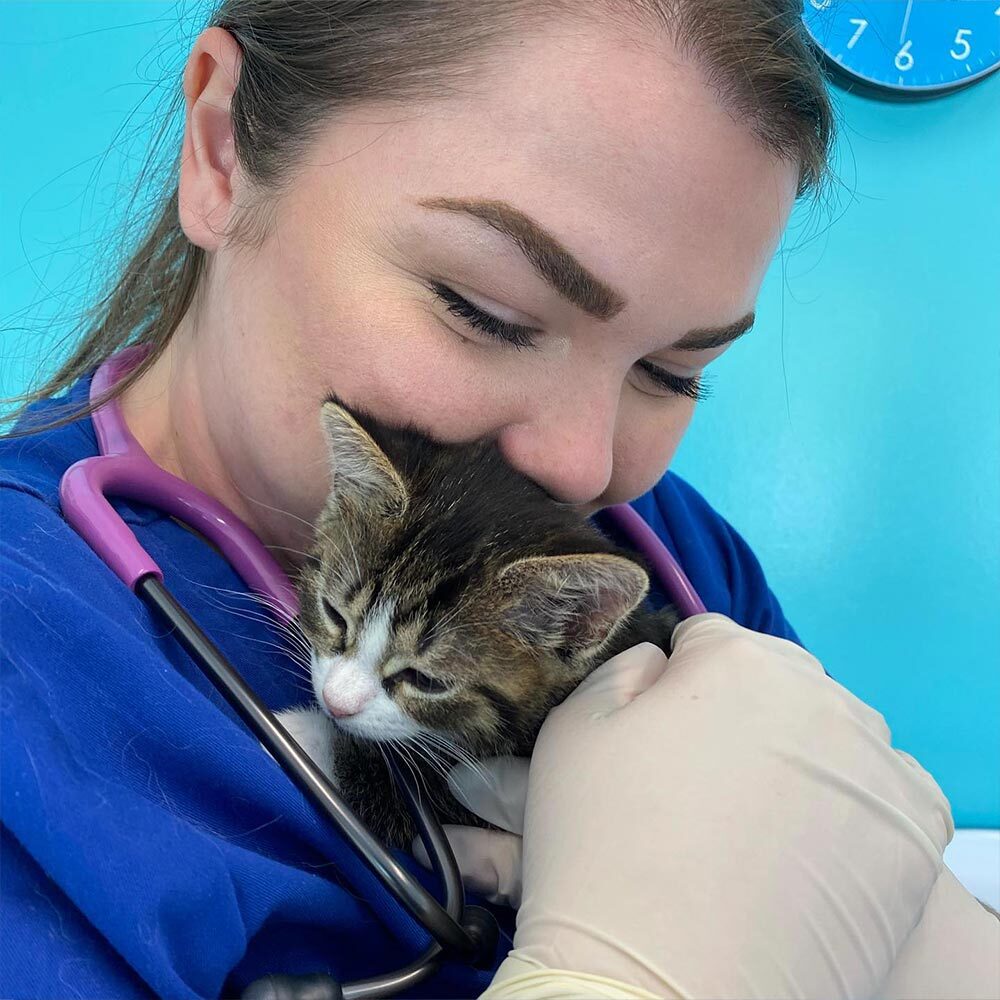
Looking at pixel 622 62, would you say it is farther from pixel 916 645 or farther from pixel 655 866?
pixel 916 645

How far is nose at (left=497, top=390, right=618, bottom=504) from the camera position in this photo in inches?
42.1

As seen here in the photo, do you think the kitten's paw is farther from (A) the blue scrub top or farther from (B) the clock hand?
(B) the clock hand

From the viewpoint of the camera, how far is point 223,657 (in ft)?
3.02

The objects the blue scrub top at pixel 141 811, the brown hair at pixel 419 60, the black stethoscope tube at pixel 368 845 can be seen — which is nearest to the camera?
the blue scrub top at pixel 141 811

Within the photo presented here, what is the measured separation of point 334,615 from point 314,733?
0.17m

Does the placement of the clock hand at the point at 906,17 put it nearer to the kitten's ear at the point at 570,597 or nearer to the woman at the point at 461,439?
the woman at the point at 461,439

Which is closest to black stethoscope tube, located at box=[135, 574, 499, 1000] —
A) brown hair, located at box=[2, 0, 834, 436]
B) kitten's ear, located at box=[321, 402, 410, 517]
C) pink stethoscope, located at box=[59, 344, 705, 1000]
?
pink stethoscope, located at box=[59, 344, 705, 1000]

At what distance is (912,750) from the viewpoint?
255cm

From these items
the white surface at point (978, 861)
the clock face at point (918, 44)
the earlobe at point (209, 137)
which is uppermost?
the clock face at point (918, 44)

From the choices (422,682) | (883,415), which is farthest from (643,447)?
(883,415)

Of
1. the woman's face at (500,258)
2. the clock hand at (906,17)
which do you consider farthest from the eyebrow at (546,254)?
the clock hand at (906,17)

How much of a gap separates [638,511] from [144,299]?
0.98 m

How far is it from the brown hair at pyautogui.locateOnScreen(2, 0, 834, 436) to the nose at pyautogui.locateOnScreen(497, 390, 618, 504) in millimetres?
377

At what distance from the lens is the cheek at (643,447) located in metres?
1.21
